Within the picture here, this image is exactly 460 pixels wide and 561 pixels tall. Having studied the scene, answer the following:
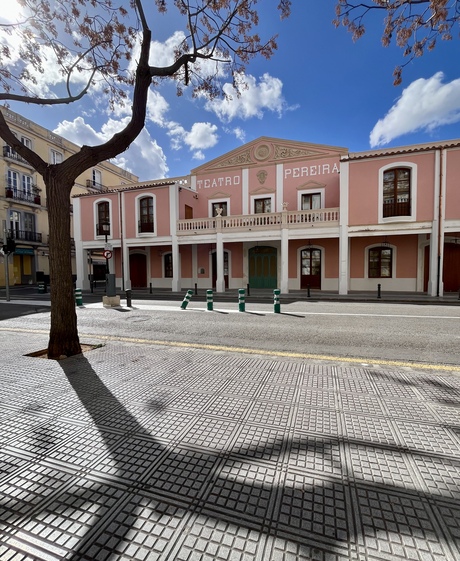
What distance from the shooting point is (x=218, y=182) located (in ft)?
64.9

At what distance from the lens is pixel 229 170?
764 inches

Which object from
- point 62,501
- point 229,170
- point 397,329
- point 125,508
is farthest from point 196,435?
point 229,170

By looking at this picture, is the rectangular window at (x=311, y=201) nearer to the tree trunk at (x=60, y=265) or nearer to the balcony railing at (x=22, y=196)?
the tree trunk at (x=60, y=265)

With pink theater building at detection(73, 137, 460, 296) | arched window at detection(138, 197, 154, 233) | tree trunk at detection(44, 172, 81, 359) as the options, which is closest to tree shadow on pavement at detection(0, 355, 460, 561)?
tree trunk at detection(44, 172, 81, 359)

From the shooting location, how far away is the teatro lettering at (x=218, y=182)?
758 inches

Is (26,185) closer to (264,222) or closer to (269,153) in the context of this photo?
(269,153)

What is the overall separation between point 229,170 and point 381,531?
19920mm

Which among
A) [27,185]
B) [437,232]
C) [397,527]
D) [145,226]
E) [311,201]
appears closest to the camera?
[397,527]

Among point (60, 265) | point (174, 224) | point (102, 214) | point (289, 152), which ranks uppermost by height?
point (289, 152)

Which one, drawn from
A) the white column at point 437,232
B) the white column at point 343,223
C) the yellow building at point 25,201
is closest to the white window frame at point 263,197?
the white column at point 343,223

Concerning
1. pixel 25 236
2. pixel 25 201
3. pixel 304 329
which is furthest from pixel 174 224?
pixel 25 201

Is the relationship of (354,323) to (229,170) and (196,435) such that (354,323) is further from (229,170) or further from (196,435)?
(229,170)

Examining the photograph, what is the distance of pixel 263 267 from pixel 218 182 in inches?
266

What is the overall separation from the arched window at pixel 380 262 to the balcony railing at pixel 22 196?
102 ft
